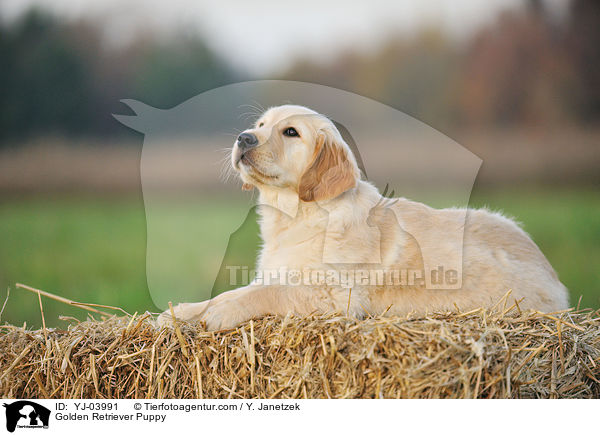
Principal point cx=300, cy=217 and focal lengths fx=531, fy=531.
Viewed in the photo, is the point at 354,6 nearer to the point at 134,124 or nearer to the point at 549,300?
the point at 134,124

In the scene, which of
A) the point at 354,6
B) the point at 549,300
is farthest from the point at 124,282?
the point at 549,300

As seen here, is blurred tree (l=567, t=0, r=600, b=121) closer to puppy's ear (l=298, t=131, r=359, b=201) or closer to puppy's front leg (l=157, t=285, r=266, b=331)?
puppy's ear (l=298, t=131, r=359, b=201)

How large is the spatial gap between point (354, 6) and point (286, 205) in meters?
1.46

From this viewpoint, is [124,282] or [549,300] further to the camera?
[124,282]

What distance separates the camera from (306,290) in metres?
2.59

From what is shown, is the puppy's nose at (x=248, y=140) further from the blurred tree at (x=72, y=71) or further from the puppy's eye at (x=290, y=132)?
the blurred tree at (x=72, y=71)

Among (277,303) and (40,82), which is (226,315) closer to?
(277,303)

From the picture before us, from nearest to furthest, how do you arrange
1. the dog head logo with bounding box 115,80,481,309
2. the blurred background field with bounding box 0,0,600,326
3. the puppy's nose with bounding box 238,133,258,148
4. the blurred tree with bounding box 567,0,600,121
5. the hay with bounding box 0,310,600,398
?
1. the hay with bounding box 0,310,600,398
2. the puppy's nose with bounding box 238,133,258,148
3. the dog head logo with bounding box 115,80,481,309
4. the blurred background field with bounding box 0,0,600,326
5. the blurred tree with bounding box 567,0,600,121

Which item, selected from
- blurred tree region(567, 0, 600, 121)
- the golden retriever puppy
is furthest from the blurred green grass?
blurred tree region(567, 0, 600, 121)

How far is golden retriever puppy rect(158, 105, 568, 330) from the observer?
8.55 ft

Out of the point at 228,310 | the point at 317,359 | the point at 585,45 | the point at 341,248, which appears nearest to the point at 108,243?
the point at 228,310
